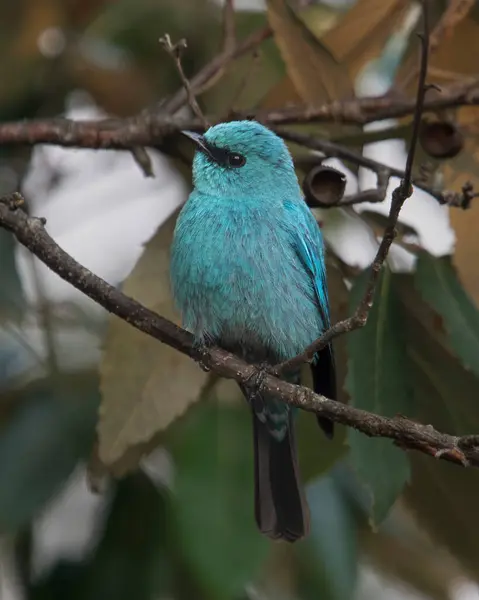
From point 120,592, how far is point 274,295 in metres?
1.13

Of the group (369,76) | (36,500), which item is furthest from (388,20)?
(36,500)

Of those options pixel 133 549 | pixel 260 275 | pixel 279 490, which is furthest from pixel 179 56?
pixel 133 549

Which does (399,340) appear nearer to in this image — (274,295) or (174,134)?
(274,295)

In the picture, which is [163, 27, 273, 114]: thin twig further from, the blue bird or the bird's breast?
the bird's breast

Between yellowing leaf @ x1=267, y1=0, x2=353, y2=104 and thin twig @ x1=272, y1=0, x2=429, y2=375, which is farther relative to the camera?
yellowing leaf @ x1=267, y1=0, x2=353, y2=104

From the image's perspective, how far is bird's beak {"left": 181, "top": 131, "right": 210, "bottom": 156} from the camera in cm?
300

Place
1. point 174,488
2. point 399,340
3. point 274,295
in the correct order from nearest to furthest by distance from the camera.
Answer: point 399,340, point 274,295, point 174,488

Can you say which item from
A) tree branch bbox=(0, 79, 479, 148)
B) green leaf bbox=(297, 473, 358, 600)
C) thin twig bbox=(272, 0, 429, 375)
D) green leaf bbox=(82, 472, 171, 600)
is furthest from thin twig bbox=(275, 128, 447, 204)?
green leaf bbox=(82, 472, 171, 600)

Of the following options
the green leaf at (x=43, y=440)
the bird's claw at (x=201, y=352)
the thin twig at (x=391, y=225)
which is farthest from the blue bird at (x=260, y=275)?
the thin twig at (x=391, y=225)

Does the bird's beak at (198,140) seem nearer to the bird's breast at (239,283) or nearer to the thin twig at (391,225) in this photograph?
the bird's breast at (239,283)

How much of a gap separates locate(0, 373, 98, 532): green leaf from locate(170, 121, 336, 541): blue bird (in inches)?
25.5

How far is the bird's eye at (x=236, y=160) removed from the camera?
320 centimetres

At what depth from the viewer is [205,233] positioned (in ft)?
9.53

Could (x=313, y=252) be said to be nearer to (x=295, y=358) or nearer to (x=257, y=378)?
(x=257, y=378)
